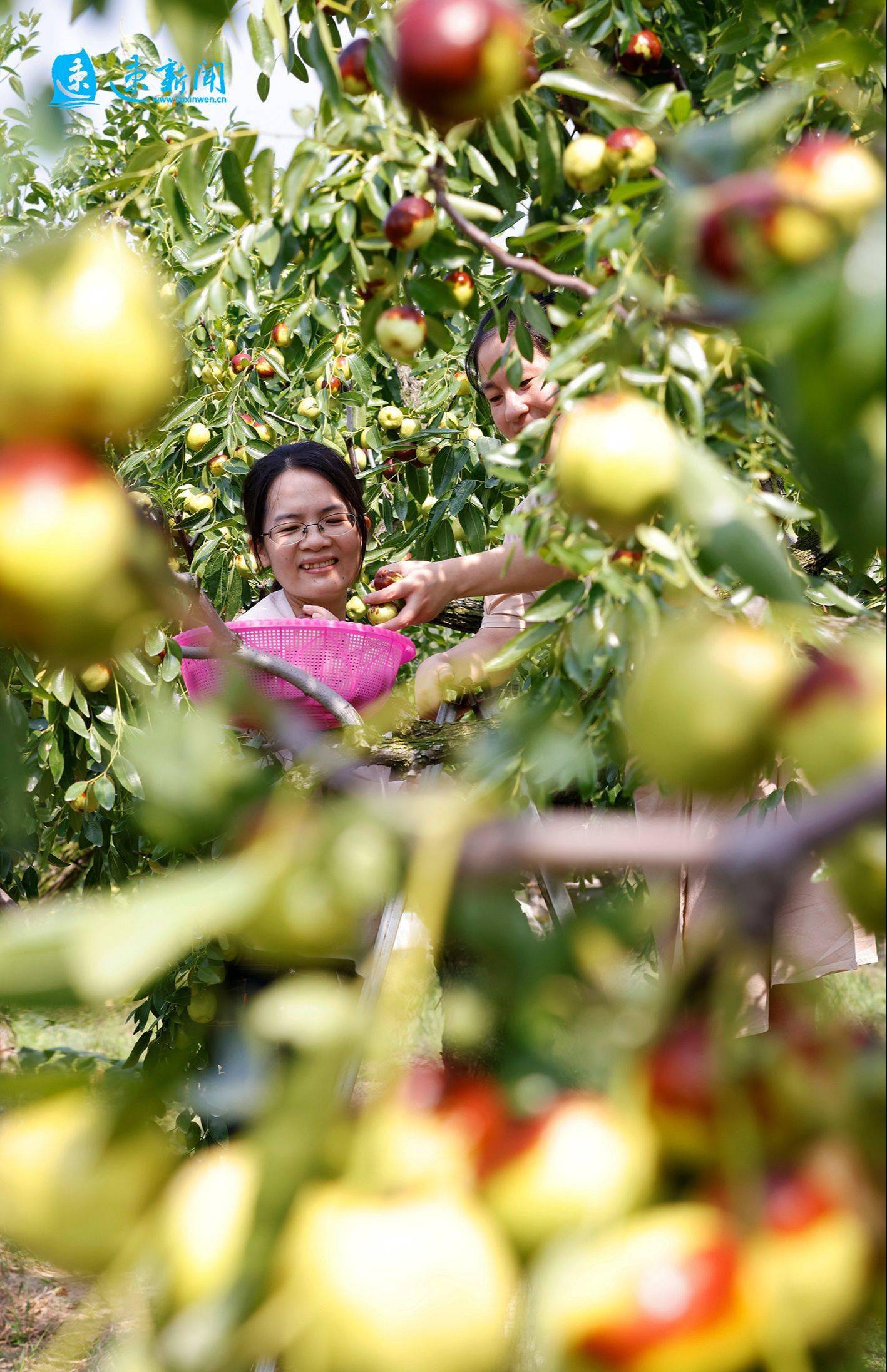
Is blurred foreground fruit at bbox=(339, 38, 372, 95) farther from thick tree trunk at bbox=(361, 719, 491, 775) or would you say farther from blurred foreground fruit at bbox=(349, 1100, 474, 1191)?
blurred foreground fruit at bbox=(349, 1100, 474, 1191)

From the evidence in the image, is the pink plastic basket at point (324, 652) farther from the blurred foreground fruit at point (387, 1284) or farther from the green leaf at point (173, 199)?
the blurred foreground fruit at point (387, 1284)

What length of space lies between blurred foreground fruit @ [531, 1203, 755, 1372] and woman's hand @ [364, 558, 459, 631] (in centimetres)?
108

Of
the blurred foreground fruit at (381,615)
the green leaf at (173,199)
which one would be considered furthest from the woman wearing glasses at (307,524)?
the green leaf at (173,199)

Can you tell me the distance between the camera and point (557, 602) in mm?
711

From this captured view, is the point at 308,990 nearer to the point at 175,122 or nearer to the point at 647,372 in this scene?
the point at 647,372

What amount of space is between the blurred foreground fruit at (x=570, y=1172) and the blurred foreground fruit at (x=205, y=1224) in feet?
0.16

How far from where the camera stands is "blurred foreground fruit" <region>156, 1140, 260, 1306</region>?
9.0 inches

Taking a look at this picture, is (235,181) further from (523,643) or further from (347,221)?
(523,643)

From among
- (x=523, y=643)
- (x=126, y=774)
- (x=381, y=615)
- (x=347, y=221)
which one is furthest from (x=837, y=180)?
(x=381, y=615)

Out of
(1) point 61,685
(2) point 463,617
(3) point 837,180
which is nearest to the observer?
A: (3) point 837,180

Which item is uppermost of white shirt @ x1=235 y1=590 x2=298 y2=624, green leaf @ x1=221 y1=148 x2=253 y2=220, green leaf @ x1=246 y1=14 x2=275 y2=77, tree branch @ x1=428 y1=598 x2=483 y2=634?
green leaf @ x1=246 y1=14 x2=275 y2=77

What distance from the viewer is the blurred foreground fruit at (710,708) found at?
0.26 meters

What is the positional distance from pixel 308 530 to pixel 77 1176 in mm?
1660

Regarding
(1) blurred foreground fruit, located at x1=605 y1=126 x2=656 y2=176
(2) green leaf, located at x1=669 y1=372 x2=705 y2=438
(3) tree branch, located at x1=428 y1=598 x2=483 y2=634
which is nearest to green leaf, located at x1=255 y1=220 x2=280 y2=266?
(1) blurred foreground fruit, located at x1=605 y1=126 x2=656 y2=176
